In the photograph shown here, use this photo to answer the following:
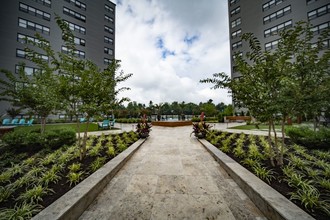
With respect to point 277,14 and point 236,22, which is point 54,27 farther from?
point 277,14

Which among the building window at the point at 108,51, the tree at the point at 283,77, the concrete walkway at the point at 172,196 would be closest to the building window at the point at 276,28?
the tree at the point at 283,77

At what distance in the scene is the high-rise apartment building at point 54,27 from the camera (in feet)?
62.8

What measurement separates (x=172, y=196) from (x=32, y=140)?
5.81 m

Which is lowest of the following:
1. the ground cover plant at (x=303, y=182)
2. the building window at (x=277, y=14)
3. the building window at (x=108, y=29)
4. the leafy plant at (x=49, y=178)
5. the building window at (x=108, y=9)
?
the ground cover plant at (x=303, y=182)

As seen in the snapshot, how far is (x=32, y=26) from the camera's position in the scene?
20.8 m

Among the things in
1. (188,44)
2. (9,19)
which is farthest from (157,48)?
(9,19)

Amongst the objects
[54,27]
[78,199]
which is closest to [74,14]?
[54,27]

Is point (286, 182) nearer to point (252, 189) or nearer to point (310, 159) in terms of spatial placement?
Result: point (252, 189)

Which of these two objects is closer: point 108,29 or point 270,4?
point 270,4

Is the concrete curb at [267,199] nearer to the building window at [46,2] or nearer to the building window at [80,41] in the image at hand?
the building window at [80,41]

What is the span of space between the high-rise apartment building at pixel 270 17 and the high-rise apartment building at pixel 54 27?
88.2ft

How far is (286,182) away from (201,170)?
1784 mm

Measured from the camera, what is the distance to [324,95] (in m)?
3.00

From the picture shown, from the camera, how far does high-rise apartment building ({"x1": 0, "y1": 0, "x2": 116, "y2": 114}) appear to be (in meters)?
19.2
